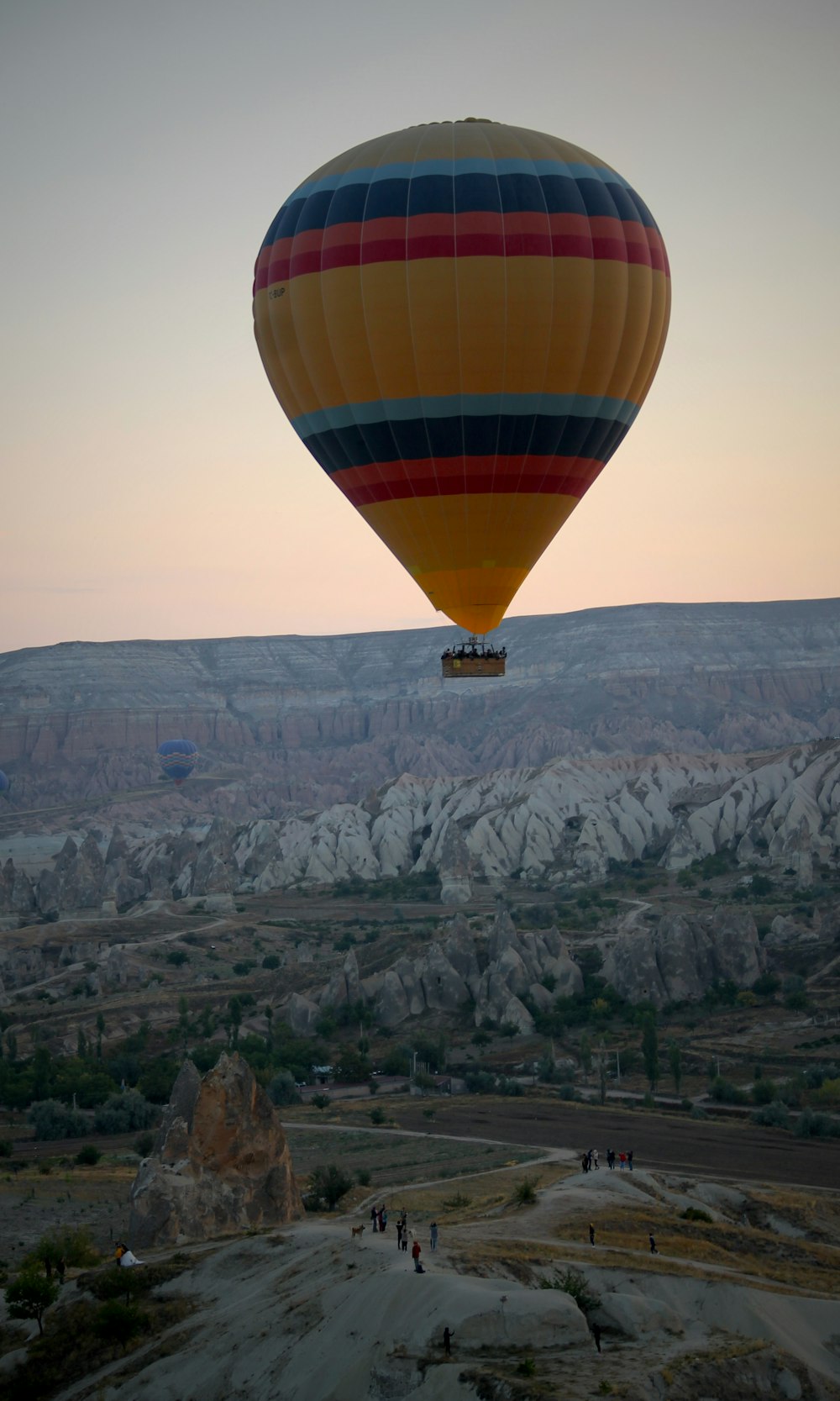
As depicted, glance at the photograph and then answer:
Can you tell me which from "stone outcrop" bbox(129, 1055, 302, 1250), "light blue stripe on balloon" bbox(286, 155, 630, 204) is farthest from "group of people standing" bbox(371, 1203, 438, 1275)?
"light blue stripe on balloon" bbox(286, 155, 630, 204)

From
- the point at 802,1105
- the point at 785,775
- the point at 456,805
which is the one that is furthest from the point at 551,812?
the point at 802,1105

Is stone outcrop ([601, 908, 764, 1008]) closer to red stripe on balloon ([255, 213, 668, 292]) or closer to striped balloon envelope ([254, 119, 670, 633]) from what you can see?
striped balloon envelope ([254, 119, 670, 633])

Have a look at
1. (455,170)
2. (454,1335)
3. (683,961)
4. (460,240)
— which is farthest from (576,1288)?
(683,961)

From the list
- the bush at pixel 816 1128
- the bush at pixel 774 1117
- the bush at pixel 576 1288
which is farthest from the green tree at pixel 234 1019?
the bush at pixel 576 1288

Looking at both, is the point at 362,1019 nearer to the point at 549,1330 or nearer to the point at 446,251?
the point at 446,251

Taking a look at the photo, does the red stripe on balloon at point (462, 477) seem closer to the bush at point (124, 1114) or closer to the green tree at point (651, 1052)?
the bush at point (124, 1114)

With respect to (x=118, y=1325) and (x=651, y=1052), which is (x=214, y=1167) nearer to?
(x=118, y=1325)
